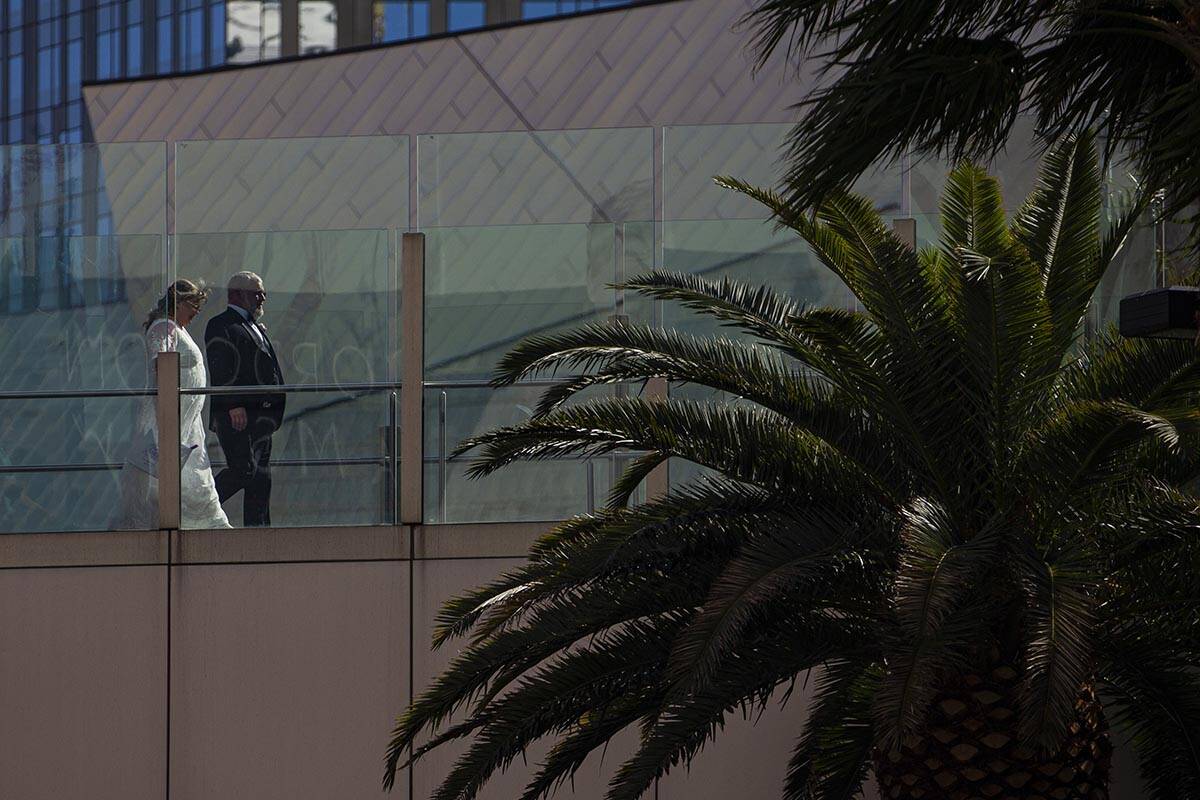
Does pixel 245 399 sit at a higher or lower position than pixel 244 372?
lower

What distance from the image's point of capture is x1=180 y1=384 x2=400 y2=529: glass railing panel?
1216 centimetres

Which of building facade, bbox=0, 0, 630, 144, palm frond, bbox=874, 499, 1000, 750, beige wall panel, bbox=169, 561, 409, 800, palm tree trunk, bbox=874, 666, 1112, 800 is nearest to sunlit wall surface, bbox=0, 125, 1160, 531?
beige wall panel, bbox=169, 561, 409, 800

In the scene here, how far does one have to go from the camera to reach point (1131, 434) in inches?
320

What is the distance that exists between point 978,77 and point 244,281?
639 cm

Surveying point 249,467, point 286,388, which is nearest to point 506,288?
point 286,388

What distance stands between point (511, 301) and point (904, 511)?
15.7 ft

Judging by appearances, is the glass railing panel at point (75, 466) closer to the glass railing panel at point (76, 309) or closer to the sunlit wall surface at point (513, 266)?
the glass railing panel at point (76, 309)

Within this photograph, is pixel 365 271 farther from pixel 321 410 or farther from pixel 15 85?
pixel 15 85

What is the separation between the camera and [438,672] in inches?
471

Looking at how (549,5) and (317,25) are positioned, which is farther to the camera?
(317,25)

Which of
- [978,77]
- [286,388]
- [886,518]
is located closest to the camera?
[978,77]

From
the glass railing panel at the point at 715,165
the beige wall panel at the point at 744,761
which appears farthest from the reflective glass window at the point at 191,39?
the beige wall panel at the point at 744,761

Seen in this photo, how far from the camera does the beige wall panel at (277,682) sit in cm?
1203

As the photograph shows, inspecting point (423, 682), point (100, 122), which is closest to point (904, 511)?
point (423, 682)
